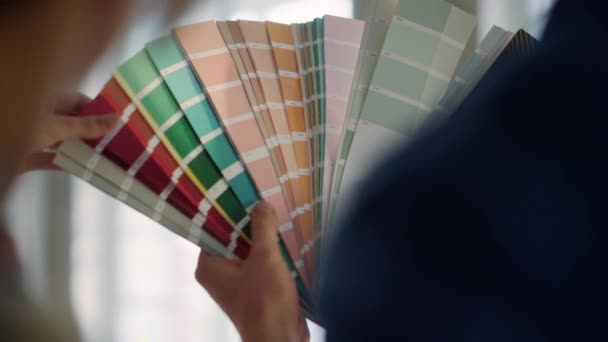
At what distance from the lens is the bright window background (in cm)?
82

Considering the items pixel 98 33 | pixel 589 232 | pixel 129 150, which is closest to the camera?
pixel 589 232

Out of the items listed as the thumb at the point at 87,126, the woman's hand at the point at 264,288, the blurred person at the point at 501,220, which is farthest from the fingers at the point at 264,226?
the blurred person at the point at 501,220

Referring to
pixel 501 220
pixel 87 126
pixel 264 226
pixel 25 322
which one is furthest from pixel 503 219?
pixel 25 322

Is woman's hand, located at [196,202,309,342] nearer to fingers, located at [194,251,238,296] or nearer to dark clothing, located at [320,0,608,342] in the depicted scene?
fingers, located at [194,251,238,296]

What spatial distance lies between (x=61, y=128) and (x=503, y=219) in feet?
1.79

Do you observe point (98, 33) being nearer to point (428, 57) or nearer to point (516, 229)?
point (428, 57)

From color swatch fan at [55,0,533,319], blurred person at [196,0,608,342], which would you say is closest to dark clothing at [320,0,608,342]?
blurred person at [196,0,608,342]

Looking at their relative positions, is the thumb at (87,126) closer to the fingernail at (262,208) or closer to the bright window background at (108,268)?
the bright window background at (108,268)

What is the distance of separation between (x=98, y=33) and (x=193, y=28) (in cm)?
16

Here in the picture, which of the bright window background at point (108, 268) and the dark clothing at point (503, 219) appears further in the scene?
the bright window background at point (108, 268)

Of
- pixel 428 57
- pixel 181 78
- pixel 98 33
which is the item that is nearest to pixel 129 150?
pixel 181 78

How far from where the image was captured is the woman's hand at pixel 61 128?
0.77 metres

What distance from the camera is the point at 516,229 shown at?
0.42 metres

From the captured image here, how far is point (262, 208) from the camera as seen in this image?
79 centimetres
